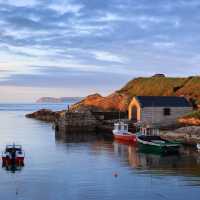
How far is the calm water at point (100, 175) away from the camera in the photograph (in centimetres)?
4578

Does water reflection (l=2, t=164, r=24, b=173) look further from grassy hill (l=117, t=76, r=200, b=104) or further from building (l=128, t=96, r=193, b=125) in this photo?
grassy hill (l=117, t=76, r=200, b=104)

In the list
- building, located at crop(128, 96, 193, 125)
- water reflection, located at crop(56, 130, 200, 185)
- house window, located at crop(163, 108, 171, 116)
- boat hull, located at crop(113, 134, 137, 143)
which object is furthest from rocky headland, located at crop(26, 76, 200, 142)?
water reflection, located at crop(56, 130, 200, 185)

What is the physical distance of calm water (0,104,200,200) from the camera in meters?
45.8

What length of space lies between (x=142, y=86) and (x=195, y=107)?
39.1 m

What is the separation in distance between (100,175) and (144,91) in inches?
3636

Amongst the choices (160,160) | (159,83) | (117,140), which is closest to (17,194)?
(160,160)

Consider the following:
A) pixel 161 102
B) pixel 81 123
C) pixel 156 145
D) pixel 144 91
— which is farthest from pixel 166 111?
pixel 144 91

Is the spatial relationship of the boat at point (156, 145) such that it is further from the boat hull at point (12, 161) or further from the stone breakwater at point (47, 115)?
the stone breakwater at point (47, 115)

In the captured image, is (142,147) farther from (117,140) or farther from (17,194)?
(17,194)

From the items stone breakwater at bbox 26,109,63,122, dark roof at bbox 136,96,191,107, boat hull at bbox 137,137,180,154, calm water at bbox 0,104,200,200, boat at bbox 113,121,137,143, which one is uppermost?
dark roof at bbox 136,96,191,107

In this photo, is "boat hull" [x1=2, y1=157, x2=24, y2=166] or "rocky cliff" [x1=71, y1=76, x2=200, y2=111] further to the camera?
"rocky cliff" [x1=71, y1=76, x2=200, y2=111]

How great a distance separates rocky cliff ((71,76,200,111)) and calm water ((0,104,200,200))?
5248cm

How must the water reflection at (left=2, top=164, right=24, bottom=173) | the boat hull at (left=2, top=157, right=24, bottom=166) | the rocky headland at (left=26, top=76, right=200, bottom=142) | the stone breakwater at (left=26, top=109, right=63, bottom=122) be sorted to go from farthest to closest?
the stone breakwater at (left=26, top=109, right=63, bottom=122) < the rocky headland at (left=26, top=76, right=200, bottom=142) < the boat hull at (left=2, top=157, right=24, bottom=166) < the water reflection at (left=2, top=164, right=24, bottom=173)

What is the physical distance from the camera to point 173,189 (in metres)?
47.5
